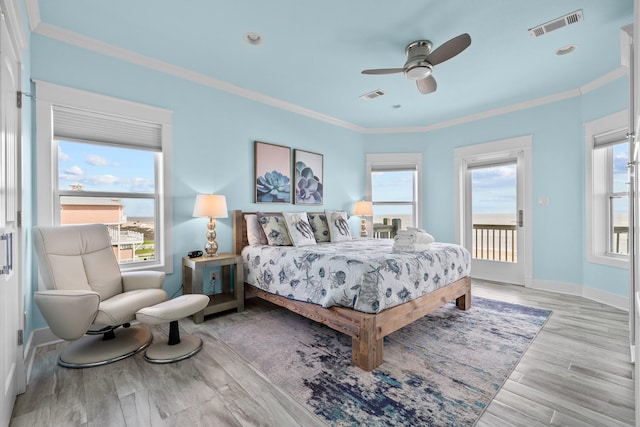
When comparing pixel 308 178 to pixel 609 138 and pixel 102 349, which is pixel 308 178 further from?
pixel 609 138

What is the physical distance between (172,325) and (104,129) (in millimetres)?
2009

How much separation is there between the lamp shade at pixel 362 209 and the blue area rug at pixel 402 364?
214 cm

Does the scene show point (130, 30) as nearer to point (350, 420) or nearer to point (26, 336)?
point (26, 336)

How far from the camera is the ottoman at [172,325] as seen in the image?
2.07 meters

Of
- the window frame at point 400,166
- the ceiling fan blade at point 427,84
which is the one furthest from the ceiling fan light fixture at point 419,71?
the window frame at point 400,166

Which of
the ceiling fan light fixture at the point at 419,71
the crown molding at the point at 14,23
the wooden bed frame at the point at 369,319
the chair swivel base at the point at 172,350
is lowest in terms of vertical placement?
the chair swivel base at the point at 172,350

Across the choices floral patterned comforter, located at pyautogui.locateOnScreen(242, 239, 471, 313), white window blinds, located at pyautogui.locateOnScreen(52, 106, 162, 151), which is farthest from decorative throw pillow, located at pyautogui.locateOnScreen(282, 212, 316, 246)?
white window blinds, located at pyautogui.locateOnScreen(52, 106, 162, 151)

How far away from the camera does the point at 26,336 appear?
2.18 m

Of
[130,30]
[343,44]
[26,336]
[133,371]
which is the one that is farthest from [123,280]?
[343,44]

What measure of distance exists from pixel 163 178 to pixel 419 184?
4.16 m

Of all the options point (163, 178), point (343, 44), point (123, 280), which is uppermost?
point (343, 44)

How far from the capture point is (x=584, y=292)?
3744 millimetres

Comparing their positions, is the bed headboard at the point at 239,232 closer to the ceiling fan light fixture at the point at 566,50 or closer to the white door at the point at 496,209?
the white door at the point at 496,209

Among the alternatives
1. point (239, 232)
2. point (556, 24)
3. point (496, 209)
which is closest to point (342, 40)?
A: point (556, 24)
